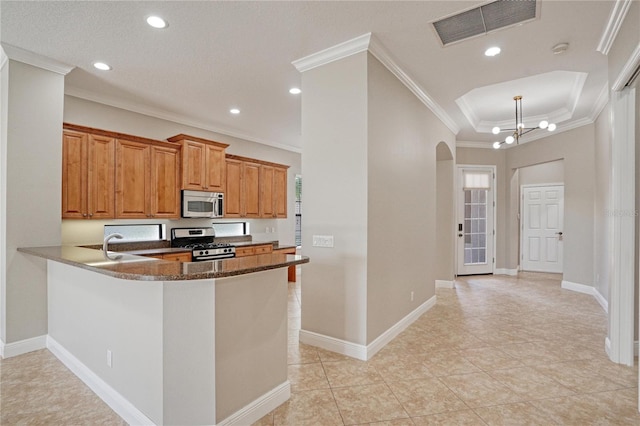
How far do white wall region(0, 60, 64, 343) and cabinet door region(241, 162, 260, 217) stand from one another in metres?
2.92

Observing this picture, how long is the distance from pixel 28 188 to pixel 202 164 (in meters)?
2.25

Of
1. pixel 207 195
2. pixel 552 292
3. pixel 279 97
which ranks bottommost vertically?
pixel 552 292

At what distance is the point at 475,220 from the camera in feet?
23.5

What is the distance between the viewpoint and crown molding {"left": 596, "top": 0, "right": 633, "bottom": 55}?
97.0 inches

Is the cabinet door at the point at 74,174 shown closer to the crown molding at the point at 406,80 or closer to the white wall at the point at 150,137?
the white wall at the point at 150,137

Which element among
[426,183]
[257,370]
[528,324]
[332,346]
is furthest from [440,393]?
[426,183]

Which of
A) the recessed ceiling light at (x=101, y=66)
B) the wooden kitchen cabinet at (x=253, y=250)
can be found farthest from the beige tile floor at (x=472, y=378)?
the recessed ceiling light at (x=101, y=66)

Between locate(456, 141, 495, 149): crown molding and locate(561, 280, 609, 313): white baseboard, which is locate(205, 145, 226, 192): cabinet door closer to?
locate(456, 141, 495, 149): crown molding

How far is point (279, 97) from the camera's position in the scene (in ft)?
14.4

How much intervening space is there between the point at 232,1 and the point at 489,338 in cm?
403

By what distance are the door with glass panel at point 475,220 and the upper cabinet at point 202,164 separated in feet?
16.5

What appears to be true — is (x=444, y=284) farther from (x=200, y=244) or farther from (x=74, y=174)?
(x=74, y=174)

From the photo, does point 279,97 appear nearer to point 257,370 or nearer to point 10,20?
point 10,20

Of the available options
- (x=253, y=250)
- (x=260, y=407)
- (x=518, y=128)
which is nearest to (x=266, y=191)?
(x=253, y=250)
